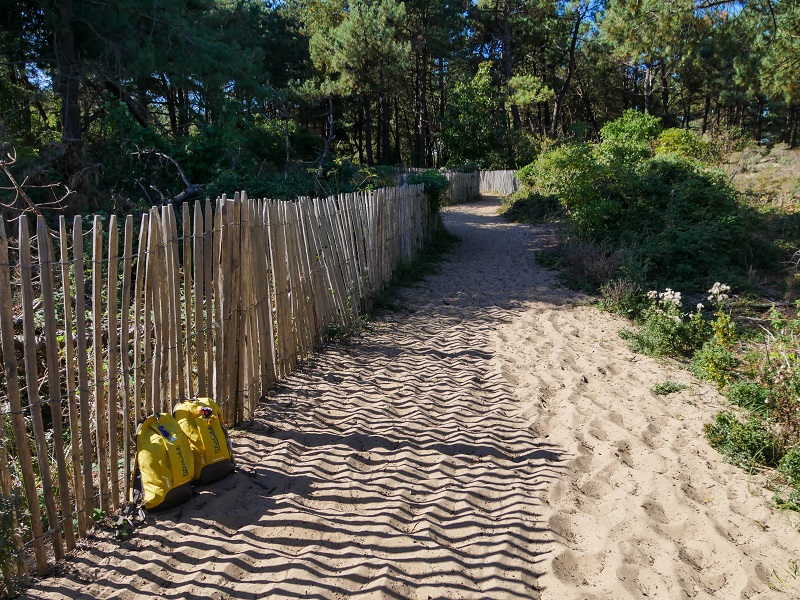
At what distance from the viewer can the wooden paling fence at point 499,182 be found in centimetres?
2593

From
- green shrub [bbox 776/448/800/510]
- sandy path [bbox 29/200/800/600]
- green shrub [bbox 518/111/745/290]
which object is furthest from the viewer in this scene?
green shrub [bbox 518/111/745/290]

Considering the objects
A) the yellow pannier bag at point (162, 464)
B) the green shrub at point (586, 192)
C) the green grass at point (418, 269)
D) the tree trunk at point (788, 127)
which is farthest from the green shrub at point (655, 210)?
the tree trunk at point (788, 127)

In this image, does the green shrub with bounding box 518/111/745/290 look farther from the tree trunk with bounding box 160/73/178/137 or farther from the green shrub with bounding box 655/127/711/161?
the tree trunk with bounding box 160/73/178/137

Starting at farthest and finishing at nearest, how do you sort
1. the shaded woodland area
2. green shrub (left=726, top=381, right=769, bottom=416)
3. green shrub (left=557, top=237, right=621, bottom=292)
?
the shaded woodland area → green shrub (left=557, top=237, right=621, bottom=292) → green shrub (left=726, top=381, right=769, bottom=416)

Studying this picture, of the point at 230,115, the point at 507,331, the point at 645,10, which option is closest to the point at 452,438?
the point at 507,331

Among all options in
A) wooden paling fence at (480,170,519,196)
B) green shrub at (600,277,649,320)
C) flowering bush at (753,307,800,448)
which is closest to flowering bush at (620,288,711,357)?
green shrub at (600,277,649,320)

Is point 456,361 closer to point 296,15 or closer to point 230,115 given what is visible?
point 230,115

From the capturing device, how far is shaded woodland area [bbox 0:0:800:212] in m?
10.9

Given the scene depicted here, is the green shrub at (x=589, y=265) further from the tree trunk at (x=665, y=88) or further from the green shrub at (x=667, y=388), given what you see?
the tree trunk at (x=665, y=88)

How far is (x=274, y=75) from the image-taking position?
2944 centimetres

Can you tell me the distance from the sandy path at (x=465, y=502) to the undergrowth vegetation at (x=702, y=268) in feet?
1.11

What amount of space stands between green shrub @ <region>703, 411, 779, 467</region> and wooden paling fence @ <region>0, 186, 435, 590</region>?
339cm

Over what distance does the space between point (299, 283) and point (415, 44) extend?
98.9ft

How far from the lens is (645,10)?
938 cm
